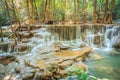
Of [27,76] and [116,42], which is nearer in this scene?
[27,76]

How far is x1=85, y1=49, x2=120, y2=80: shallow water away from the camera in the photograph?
8165 millimetres

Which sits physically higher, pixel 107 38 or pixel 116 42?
pixel 107 38

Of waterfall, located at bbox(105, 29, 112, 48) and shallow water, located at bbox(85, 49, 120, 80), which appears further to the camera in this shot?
waterfall, located at bbox(105, 29, 112, 48)

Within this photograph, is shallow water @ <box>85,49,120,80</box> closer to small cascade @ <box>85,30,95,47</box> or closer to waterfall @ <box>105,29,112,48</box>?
waterfall @ <box>105,29,112,48</box>

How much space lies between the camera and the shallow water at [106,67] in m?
8.16

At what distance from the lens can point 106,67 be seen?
A: 369 inches

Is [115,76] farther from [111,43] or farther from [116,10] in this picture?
A: [116,10]

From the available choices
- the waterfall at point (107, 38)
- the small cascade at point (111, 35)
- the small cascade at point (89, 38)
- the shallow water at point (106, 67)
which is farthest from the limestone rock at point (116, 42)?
the shallow water at point (106, 67)

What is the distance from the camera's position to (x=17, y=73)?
323 inches

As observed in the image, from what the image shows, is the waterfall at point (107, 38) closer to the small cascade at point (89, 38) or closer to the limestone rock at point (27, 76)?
the small cascade at point (89, 38)

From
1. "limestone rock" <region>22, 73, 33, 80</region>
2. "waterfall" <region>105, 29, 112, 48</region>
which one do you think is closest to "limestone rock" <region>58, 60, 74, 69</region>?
"limestone rock" <region>22, 73, 33, 80</region>

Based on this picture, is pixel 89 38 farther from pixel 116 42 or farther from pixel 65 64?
pixel 65 64

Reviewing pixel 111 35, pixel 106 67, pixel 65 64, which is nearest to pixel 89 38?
pixel 111 35

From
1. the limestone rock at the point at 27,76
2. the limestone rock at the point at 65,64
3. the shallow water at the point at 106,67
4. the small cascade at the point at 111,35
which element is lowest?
the shallow water at the point at 106,67
